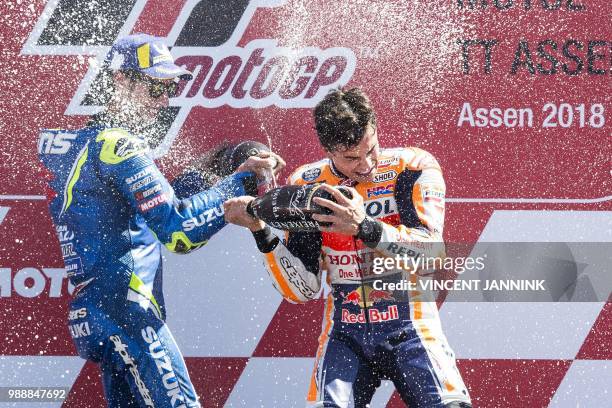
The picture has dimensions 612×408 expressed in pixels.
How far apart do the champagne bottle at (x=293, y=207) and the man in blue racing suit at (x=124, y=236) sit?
621 mm

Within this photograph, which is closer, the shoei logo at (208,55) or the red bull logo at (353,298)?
the red bull logo at (353,298)

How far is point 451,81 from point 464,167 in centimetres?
42

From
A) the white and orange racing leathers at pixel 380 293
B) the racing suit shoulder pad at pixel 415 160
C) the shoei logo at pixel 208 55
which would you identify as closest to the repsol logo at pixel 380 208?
the white and orange racing leathers at pixel 380 293

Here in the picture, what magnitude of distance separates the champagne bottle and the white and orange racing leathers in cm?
21

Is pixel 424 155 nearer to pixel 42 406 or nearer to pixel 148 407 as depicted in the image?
pixel 148 407

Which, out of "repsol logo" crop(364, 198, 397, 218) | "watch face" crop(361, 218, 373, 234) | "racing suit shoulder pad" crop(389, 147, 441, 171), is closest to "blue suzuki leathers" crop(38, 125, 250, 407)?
"repsol logo" crop(364, 198, 397, 218)

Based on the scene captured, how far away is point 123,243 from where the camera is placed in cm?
384

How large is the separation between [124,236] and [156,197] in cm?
23

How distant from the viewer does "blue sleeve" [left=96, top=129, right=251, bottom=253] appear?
12.3 feet

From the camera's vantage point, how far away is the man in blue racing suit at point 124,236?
148 inches

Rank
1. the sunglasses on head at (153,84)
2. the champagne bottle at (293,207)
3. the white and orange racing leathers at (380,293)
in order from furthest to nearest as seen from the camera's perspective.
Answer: the sunglasses on head at (153,84) → the white and orange racing leathers at (380,293) → the champagne bottle at (293,207)

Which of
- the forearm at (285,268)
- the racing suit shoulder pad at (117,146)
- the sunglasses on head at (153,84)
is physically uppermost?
the sunglasses on head at (153,84)

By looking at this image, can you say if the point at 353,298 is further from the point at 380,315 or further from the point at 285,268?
the point at 285,268

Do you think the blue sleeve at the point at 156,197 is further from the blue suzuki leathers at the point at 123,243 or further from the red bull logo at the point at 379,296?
the red bull logo at the point at 379,296
